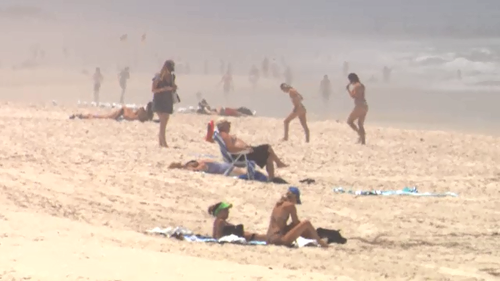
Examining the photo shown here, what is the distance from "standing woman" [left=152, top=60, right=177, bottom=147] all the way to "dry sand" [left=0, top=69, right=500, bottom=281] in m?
0.36

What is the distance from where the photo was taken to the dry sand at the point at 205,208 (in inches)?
324

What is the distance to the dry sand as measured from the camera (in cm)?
823

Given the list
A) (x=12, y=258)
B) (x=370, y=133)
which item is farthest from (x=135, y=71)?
(x=12, y=258)

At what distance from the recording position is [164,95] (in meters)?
17.1

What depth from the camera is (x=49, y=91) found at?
4741 centimetres

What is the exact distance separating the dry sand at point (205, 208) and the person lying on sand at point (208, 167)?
320 millimetres

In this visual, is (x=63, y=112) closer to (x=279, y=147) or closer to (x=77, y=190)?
(x=279, y=147)

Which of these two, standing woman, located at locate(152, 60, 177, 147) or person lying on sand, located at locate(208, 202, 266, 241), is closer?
person lying on sand, located at locate(208, 202, 266, 241)

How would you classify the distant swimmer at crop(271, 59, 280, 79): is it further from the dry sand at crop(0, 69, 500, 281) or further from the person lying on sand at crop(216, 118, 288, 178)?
the person lying on sand at crop(216, 118, 288, 178)

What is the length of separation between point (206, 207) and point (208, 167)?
1.90m

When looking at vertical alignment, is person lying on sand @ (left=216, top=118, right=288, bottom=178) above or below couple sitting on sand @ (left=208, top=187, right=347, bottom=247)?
above

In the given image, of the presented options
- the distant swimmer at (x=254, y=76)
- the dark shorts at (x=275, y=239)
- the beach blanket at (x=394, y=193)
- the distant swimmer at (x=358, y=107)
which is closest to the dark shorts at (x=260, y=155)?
the beach blanket at (x=394, y=193)

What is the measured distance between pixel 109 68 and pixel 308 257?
56.2 meters

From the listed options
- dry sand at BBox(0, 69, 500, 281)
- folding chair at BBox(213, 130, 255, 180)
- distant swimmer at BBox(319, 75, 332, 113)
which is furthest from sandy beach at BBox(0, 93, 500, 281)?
distant swimmer at BBox(319, 75, 332, 113)
